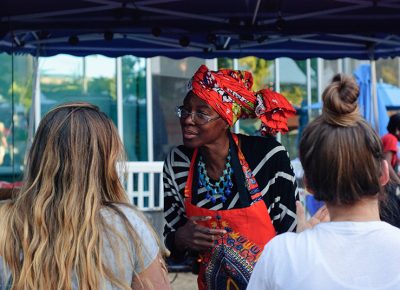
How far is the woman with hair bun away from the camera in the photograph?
5.06 ft

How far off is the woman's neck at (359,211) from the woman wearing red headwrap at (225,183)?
1.07 meters

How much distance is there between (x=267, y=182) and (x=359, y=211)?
114 centimetres

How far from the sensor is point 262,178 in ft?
8.96

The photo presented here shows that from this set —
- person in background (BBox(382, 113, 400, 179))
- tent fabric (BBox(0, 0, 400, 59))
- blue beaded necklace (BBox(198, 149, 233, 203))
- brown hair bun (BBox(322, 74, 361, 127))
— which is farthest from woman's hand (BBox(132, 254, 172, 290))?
person in background (BBox(382, 113, 400, 179))

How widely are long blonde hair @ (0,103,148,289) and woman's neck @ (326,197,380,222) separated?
57 cm

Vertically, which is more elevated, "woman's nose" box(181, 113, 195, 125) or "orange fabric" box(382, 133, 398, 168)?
"woman's nose" box(181, 113, 195, 125)

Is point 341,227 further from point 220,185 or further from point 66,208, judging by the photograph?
point 220,185

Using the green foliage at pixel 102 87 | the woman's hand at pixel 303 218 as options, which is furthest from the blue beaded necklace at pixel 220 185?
the green foliage at pixel 102 87

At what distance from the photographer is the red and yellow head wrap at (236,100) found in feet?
9.10

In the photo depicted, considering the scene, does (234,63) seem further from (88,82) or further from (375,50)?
(375,50)

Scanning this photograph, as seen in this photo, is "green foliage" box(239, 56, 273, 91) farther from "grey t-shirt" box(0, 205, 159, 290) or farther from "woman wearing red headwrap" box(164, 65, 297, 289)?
"grey t-shirt" box(0, 205, 159, 290)

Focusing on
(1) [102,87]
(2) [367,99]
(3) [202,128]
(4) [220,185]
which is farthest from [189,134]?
(1) [102,87]

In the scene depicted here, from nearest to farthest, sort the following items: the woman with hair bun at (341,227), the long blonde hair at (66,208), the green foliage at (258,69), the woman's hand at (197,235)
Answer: the woman with hair bun at (341,227) < the long blonde hair at (66,208) < the woman's hand at (197,235) < the green foliage at (258,69)

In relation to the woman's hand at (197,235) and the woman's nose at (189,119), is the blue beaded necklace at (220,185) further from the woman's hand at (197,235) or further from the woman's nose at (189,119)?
the woman's nose at (189,119)
